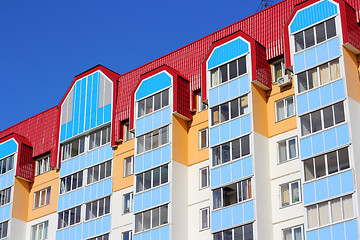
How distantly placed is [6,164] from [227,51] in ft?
79.1

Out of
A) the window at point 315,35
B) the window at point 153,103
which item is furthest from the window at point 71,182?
the window at point 315,35

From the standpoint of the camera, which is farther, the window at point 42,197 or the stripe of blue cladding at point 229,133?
the window at point 42,197

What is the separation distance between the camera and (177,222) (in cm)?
5062

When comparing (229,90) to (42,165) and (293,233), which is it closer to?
(293,233)

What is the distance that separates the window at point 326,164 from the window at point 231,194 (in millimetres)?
4260

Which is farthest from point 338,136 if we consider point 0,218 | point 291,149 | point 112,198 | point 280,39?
point 0,218

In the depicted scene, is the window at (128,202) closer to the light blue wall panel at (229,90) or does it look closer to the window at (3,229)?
the light blue wall panel at (229,90)

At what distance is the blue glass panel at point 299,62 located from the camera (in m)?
48.1

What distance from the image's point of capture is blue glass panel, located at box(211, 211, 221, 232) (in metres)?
47.6

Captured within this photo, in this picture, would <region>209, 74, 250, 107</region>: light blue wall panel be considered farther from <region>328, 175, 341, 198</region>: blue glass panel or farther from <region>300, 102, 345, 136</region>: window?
<region>328, 175, 341, 198</region>: blue glass panel

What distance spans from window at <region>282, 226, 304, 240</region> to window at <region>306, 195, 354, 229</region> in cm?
230

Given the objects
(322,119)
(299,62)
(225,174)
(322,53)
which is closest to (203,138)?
(225,174)

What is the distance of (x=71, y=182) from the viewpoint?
59.9 m

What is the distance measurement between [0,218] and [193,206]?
1987 centimetres
